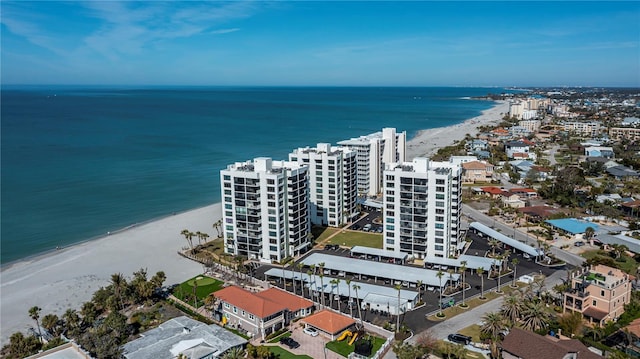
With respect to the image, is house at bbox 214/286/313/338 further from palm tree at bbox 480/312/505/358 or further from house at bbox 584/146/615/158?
house at bbox 584/146/615/158

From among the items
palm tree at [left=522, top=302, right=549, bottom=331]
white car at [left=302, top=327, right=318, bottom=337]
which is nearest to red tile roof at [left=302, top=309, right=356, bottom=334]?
white car at [left=302, top=327, right=318, bottom=337]

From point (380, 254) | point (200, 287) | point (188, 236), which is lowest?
point (200, 287)

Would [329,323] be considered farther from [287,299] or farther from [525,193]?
[525,193]

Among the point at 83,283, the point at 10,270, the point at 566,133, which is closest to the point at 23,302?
the point at 83,283

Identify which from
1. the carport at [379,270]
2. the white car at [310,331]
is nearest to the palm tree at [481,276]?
the carport at [379,270]

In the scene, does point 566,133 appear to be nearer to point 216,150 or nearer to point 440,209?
point 216,150

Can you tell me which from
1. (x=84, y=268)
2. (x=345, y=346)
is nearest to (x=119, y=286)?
(x=84, y=268)

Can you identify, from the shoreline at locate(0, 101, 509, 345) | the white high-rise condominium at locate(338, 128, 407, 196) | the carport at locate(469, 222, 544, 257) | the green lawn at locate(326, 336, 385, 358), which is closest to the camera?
the green lawn at locate(326, 336, 385, 358)
